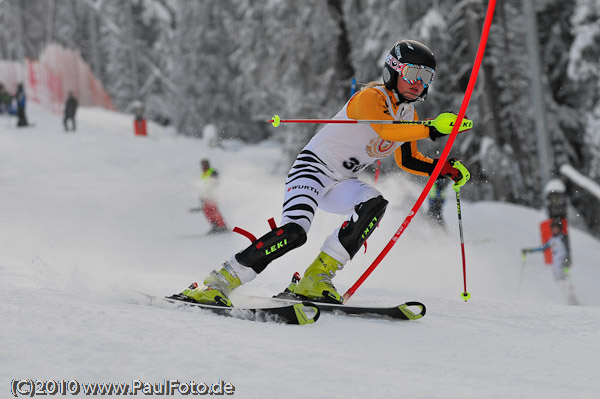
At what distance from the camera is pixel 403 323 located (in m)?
3.79

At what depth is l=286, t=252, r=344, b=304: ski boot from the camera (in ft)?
13.5

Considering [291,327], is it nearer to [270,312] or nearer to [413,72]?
[270,312]

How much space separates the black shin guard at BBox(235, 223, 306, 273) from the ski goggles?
3.73 ft

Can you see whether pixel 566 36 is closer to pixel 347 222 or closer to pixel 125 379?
pixel 347 222

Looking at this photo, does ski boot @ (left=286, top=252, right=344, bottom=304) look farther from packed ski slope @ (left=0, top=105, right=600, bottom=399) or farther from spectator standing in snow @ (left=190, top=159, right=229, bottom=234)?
spectator standing in snow @ (left=190, top=159, right=229, bottom=234)

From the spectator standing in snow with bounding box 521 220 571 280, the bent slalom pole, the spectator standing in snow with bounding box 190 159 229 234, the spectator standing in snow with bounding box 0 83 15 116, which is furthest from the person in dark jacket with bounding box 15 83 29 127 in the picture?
the bent slalom pole

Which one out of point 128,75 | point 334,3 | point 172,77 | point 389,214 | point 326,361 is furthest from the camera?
point 128,75

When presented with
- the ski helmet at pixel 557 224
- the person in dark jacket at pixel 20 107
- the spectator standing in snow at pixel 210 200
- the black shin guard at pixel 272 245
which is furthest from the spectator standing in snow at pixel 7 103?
the black shin guard at pixel 272 245

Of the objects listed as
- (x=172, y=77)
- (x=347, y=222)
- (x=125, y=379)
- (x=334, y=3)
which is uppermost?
(x=172, y=77)

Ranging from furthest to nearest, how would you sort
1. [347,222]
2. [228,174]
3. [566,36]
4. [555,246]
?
[566,36] < [228,174] < [555,246] < [347,222]

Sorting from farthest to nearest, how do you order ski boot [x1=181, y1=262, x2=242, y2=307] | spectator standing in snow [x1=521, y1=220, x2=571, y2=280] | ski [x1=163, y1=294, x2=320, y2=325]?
spectator standing in snow [x1=521, y1=220, x2=571, y2=280]
ski boot [x1=181, y1=262, x2=242, y2=307]
ski [x1=163, y1=294, x2=320, y2=325]

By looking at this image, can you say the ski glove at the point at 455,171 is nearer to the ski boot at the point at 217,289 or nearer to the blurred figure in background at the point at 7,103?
the ski boot at the point at 217,289

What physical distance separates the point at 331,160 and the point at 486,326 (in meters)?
1.40

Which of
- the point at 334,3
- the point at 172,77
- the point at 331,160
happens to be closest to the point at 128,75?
the point at 172,77
